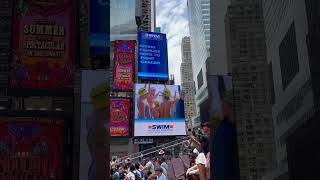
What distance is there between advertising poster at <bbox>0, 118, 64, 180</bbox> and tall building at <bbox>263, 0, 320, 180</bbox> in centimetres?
623

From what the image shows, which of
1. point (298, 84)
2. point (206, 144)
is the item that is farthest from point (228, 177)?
point (298, 84)

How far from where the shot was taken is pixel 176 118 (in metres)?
60.0

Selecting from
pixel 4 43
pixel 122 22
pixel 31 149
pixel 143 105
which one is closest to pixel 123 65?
pixel 143 105

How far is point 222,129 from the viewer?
44.5 feet

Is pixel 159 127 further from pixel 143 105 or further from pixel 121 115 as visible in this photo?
pixel 121 115

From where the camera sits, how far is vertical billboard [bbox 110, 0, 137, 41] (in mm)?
103000

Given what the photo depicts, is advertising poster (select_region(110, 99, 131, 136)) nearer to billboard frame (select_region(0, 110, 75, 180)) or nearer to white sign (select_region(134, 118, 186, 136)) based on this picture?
white sign (select_region(134, 118, 186, 136))

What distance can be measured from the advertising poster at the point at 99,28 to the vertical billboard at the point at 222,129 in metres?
3.77

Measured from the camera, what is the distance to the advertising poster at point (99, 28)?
492 inches

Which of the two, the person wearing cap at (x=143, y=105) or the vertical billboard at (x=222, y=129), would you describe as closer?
the vertical billboard at (x=222, y=129)

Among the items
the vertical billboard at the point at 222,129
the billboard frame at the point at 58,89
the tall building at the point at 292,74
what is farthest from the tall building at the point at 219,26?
the billboard frame at the point at 58,89

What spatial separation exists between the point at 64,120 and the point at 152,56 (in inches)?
2134

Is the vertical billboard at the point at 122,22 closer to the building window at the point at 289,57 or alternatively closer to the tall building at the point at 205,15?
the tall building at the point at 205,15

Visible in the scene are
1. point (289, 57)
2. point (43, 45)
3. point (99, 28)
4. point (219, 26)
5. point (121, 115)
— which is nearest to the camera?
point (43, 45)
